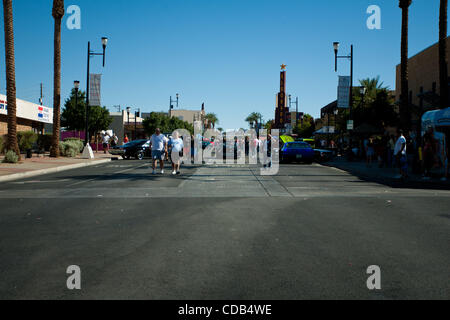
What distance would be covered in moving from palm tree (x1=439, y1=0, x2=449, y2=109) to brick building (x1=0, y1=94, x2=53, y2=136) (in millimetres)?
29440

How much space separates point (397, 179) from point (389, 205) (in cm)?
744

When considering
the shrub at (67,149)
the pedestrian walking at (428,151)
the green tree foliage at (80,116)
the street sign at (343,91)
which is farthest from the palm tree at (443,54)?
the green tree foliage at (80,116)

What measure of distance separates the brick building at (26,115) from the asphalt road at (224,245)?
26.9 metres

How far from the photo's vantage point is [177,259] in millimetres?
5348

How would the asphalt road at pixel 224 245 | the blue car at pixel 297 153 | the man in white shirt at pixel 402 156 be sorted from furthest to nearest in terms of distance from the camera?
1. the blue car at pixel 297 153
2. the man in white shirt at pixel 402 156
3. the asphalt road at pixel 224 245

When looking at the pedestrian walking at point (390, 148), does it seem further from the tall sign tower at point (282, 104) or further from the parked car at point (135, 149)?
the tall sign tower at point (282, 104)

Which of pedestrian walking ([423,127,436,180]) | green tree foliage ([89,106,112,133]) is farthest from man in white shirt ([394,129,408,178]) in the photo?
green tree foliage ([89,106,112,133])

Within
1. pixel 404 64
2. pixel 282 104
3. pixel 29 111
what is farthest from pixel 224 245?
pixel 282 104

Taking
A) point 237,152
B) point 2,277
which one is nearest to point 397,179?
point 2,277

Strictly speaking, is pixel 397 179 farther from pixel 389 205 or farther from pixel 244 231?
pixel 244 231

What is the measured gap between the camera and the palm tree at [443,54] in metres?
20.3

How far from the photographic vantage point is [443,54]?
67.2 ft

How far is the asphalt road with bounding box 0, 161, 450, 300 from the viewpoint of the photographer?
4316mm
